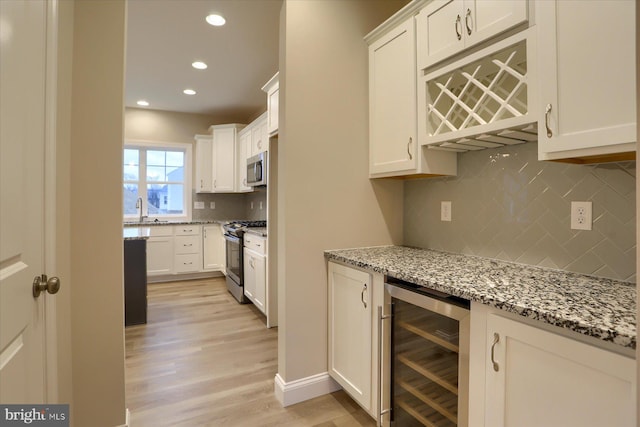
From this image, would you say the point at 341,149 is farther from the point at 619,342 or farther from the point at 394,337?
the point at 619,342

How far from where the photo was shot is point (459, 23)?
5.16 feet

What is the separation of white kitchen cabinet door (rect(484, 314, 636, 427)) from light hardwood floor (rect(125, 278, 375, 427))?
39.0 inches

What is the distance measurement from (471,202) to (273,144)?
200 cm

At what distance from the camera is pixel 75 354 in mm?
1507

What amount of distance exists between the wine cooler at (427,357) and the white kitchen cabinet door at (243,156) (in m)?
3.53

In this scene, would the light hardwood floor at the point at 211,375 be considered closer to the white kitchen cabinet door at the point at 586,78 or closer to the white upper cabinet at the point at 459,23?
the white kitchen cabinet door at the point at 586,78

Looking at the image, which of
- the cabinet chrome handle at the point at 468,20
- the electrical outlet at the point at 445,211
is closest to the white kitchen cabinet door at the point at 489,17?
the cabinet chrome handle at the point at 468,20

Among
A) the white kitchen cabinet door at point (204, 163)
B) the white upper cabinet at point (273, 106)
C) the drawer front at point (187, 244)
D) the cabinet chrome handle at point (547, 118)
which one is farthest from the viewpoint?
the white kitchen cabinet door at point (204, 163)

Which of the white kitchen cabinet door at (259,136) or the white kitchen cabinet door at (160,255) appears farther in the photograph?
the white kitchen cabinet door at (160,255)

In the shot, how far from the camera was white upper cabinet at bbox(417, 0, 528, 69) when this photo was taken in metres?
1.37

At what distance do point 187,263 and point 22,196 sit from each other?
4370mm

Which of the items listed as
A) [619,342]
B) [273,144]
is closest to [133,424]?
[619,342]

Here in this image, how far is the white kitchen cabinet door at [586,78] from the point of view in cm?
104

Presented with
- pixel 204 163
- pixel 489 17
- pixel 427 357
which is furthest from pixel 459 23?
pixel 204 163
